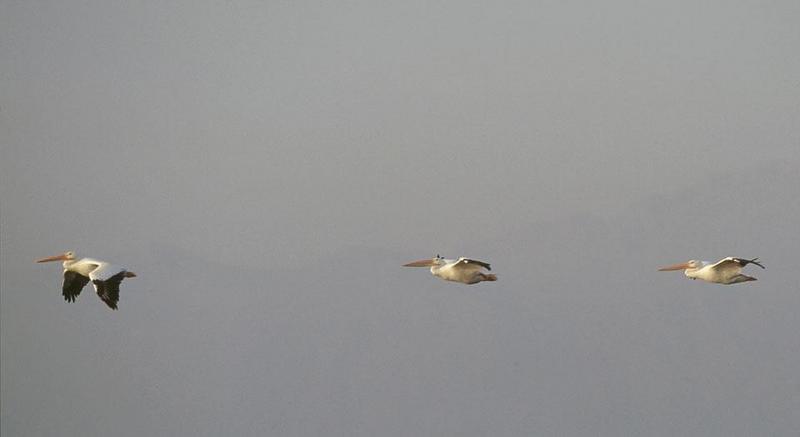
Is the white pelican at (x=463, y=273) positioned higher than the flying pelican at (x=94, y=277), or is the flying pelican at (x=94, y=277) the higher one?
the white pelican at (x=463, y=273)

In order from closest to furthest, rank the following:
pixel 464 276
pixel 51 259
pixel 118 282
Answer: pixel 118 282 → pixel 464 276 → pixel 51 259

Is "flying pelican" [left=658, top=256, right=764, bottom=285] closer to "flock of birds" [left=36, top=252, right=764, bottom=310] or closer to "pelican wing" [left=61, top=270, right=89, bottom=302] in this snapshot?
"flock of birds" [left=36, top=252, right=764, bottom=310]

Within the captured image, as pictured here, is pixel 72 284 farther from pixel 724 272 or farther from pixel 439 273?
pixel 724 272

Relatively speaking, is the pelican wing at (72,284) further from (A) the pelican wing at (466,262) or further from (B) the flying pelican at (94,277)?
(A) the pelican wing at (466,262)

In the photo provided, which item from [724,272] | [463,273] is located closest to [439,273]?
[463,273]

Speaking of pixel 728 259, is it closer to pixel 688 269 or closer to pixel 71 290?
pixel 688 269

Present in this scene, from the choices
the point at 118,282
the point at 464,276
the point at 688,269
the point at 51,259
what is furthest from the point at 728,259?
the point at 51,259

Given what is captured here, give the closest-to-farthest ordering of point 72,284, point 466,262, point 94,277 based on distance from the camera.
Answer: point 94,277
point 466,262
point 72,284

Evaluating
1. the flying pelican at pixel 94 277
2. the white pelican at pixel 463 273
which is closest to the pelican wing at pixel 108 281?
the flying pelican at pixel 94 277
